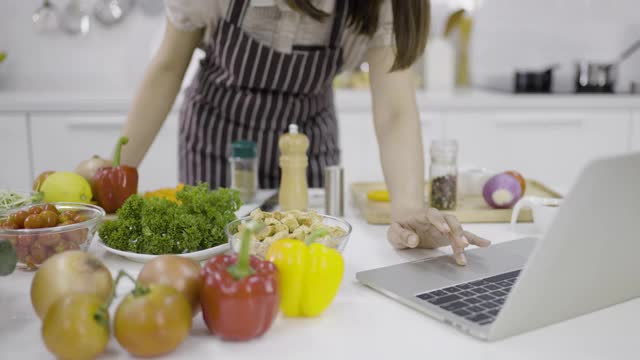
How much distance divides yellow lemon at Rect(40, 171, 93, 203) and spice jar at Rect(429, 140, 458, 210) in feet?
2.20

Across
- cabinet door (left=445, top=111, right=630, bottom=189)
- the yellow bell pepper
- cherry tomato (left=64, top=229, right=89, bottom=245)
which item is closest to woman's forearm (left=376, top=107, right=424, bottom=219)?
the yellow bell pepper

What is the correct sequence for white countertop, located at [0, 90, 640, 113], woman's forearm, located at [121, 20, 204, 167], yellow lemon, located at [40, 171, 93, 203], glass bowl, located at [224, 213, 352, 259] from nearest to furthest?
glass bowl, located at [224, 213, 352, 259]
yellow lemon, located at [40, 171, 93, 203]
woman's forearm, located at [121, 20, 204, 167]
white countertop, located at [0, 90, 640, 113]

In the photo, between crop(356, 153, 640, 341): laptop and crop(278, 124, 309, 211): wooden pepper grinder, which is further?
crop(278, 124, 309, 211): wooden pepper grinder

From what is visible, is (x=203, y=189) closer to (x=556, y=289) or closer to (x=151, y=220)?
(x=151, y=220)

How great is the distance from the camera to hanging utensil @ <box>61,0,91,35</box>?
303cm

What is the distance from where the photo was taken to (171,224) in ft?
3.27

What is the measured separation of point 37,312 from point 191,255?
263mm

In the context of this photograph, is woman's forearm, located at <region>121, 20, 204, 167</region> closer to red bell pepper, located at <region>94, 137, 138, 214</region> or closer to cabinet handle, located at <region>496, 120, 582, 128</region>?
red bell pepper, located at <region>94, 137, 138, 214</region>

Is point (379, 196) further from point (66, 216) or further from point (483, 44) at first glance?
point (483, 44)

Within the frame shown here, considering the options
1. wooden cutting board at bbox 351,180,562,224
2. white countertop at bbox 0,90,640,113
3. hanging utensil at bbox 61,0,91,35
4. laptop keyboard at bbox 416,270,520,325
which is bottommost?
laptop keyboard at bbox 416,270,520,325

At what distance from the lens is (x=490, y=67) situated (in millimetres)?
3189

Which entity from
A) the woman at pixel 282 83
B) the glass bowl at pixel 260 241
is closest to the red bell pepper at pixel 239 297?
the glass bowl at pixel 260 241

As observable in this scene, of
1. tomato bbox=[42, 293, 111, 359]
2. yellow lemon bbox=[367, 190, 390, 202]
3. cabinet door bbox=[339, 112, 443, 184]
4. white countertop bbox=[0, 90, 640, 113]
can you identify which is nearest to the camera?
tomato bbox=[42, 293, 111, 359]

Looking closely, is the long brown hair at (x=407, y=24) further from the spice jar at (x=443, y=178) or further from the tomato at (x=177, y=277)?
the tomato at (x=177, y=277)
